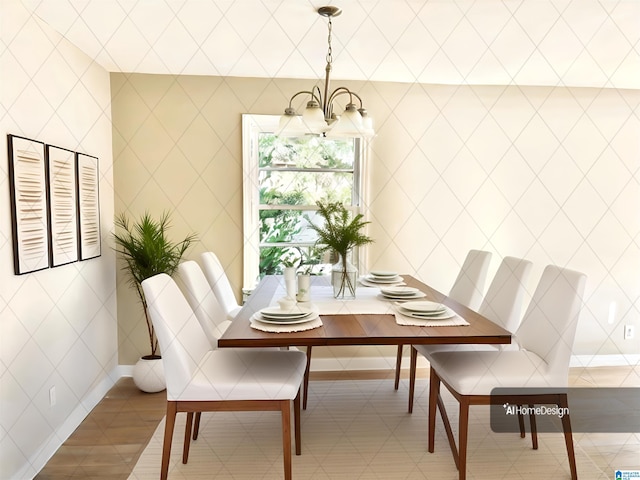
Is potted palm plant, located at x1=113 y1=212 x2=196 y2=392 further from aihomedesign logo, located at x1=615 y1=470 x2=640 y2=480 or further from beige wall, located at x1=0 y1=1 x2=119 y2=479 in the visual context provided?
aihomedesign logo, located at x1=615 y1=470 x2=640 y2=480

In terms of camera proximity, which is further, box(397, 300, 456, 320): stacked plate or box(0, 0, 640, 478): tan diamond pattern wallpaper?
box(0, 0, 640, 478): tan diamond pattern wallpaper

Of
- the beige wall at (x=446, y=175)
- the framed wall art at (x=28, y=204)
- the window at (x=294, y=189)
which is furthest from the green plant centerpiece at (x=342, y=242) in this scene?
the framed wall art at (x=28, y=204)

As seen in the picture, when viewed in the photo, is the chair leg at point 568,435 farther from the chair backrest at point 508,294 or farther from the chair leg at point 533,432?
the chair backrest at point 508,294

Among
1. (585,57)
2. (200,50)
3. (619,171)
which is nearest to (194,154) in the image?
(200,50)

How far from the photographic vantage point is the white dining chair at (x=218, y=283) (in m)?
2.96

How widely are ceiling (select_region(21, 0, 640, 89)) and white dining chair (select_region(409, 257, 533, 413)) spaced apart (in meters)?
1.31

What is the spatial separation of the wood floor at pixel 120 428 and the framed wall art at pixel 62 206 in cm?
99

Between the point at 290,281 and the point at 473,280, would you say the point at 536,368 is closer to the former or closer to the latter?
the point at 473,280

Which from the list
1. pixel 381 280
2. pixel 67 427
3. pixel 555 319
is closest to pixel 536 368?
pixel 555 319

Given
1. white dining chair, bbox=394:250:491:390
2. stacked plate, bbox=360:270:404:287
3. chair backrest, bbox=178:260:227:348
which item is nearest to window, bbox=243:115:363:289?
stacked plate, bbox=360:270:404:287

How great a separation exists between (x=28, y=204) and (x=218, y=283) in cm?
122

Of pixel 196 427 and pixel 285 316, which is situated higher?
pixel 285 316

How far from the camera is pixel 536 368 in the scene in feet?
6.73

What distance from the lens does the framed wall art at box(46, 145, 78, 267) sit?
2365 mm
